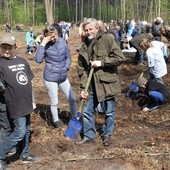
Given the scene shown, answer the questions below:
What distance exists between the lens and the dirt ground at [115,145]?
4793 mm

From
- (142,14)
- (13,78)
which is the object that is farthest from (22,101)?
(142,14)

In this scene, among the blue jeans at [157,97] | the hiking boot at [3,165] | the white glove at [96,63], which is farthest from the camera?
the blue jeans at [157,97]

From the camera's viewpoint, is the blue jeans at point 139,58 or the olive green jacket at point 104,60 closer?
the olive green jacket at point 104,60

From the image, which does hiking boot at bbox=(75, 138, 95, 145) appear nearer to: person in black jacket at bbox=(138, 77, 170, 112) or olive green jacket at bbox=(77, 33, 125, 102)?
olive green jacket at bbox=(77, 33, 125, 102)

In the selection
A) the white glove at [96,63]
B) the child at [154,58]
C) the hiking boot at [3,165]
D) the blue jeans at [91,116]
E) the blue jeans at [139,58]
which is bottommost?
the blue jeans at [139,58]

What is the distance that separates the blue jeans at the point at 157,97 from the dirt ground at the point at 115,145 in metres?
0.14

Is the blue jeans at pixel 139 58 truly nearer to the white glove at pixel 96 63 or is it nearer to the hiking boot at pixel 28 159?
the white glove at pixel 96 63

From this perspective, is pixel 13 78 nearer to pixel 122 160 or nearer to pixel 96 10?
pixel 122 160

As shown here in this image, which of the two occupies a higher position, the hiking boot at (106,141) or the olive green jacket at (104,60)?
the olive green jacket at (104,60)

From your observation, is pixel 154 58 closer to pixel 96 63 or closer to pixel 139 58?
pixel 96 63

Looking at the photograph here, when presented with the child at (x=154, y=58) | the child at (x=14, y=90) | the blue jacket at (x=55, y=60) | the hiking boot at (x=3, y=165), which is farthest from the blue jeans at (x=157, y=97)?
the hiking boot at (x=3, y=165)

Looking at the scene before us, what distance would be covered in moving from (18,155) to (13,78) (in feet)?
4.00

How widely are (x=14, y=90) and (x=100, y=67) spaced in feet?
4.39

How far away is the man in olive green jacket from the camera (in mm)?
5266
